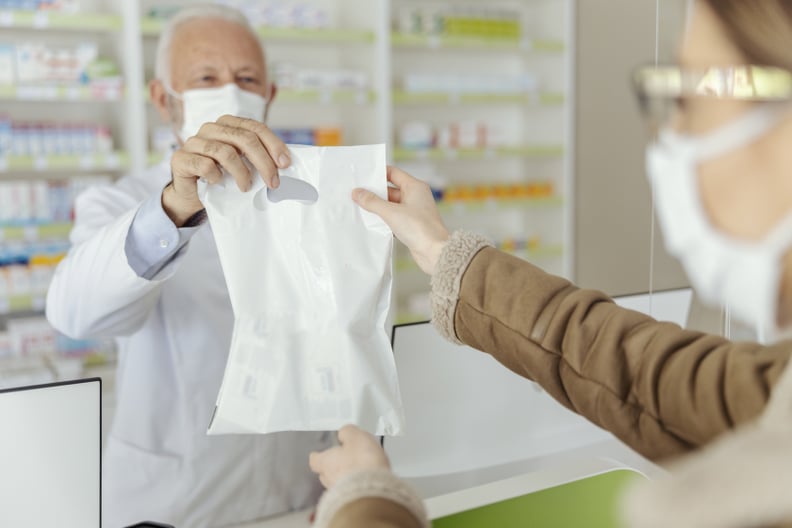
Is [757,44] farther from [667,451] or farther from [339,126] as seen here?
[339,126]

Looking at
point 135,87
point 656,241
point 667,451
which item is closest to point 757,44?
point 667,451

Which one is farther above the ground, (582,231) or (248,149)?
(248,149)

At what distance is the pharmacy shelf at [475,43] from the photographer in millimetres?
3785

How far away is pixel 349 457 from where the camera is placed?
82cm

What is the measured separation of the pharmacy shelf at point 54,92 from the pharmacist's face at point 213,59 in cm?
140

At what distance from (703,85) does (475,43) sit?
3565 mm

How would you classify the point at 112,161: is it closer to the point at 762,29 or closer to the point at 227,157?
the point at 227,157

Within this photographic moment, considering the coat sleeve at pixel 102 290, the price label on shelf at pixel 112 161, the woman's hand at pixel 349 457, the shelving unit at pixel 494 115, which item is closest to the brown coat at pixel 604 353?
the woman's hand at pixel 349 457

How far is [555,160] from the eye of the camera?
14.2ft

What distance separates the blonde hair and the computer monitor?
0.94 metres

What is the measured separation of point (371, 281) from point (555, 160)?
3.37 m

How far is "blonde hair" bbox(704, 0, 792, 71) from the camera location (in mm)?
532

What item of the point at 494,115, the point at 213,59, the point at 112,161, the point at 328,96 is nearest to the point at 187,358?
the point at 213,59

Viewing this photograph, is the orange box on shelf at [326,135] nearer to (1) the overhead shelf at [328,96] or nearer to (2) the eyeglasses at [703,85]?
(1) the overhead shelf at [328,96]
